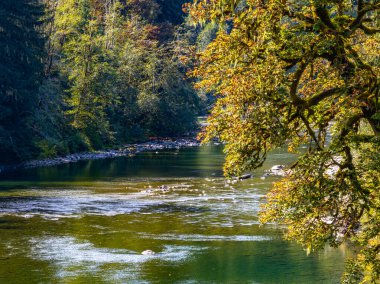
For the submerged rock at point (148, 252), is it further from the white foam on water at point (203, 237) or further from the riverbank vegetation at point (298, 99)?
the riverbank vegetation at point (298, 99)

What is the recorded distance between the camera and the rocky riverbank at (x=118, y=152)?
62362 mm

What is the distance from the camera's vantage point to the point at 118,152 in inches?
3014

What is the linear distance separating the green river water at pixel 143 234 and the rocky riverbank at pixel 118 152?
6392mm

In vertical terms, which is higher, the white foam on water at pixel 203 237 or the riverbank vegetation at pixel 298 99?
the riverbank vegetation at pixel 298 99

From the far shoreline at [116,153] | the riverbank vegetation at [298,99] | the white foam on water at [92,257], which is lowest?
the white foam on water at [92,257]

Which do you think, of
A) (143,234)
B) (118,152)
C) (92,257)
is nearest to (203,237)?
(143,234)

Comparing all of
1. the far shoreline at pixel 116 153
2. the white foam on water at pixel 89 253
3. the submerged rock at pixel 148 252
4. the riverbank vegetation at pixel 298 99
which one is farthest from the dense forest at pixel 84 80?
the riverbank vegetation at pixel 298 99

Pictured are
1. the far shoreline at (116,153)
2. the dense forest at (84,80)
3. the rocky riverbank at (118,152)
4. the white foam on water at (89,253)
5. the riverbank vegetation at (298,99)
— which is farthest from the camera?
the rocky riverbank at (118,152)

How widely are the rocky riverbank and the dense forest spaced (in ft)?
3.96

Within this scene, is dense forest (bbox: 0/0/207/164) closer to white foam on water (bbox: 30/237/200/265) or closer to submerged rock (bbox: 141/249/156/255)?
white foam on water (bbox: 30/237/200/265)

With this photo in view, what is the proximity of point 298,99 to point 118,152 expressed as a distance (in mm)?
61036

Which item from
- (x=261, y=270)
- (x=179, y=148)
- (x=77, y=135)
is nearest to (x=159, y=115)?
(x=179, y=148)

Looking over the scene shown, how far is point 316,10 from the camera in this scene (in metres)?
16.3

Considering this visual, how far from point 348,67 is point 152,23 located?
104 meters
